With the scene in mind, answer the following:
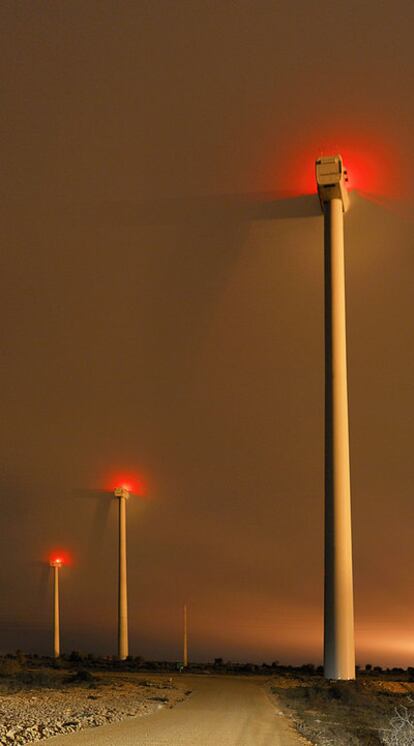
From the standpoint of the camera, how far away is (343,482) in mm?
40375

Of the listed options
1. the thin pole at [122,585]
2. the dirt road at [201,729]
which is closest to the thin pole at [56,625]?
the thin pole at [122,585]

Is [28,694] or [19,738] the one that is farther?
[28,694]

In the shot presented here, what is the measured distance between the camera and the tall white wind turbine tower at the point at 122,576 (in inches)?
3435

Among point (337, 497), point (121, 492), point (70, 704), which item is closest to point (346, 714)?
point (70, 704)

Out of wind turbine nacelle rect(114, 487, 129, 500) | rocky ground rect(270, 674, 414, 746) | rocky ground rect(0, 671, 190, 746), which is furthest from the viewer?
wind turbine nacelle rect(114, 487, 129, 500)

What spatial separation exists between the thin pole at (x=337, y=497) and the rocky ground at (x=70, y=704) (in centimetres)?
624

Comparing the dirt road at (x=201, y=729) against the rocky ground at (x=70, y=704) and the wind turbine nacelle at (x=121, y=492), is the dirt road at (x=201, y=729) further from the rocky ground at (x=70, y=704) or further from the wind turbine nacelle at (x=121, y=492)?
the wind turbine nacelle at (x=121, y=492)

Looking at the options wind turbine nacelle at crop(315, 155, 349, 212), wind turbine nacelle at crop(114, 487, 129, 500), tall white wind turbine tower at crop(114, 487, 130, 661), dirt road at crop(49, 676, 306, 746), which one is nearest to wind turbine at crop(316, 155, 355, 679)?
wind turbine nacelle at crop(315, 155, 349, 212)

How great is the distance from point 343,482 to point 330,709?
442 inches

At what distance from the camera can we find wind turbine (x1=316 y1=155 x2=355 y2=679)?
128 ft

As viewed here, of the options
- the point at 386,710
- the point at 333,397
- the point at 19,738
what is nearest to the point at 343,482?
the point at 333,397

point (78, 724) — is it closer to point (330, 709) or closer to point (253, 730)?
point (253, 730)

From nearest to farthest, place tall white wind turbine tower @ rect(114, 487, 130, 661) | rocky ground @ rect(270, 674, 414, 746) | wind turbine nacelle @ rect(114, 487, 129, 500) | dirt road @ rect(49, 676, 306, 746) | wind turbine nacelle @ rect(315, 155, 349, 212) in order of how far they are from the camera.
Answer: dirt road @ rect(49, 676, 306, 746)
rocky ground @ rect(270, 674, 414, 746)
wind turbine nacelle @ rect(315, 155, 349, 212)
wind turbine nacelle @ rect(114, 487, 129, 500)
tall white wind turbine tower @ rect(114, 487, 130, 661)

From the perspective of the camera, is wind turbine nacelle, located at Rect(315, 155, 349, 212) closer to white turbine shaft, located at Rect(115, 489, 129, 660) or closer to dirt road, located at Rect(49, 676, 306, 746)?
dirt road, located at Rect(49, 676, 306, 746)
